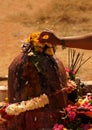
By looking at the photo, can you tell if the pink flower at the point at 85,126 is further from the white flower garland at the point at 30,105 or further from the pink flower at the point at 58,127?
the white flower garland at the point at 30,105

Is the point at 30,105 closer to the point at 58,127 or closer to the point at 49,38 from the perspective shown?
the point at 58,127

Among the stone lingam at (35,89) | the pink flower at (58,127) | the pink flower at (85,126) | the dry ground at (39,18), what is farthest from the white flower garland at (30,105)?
the dry ground at (39,18)

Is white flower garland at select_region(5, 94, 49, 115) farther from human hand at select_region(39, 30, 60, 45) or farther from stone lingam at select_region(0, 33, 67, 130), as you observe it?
human hand at select_region(39, 30, 60, 45)

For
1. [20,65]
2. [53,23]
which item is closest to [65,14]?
[53,23]

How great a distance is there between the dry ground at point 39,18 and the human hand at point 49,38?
7.02 metres

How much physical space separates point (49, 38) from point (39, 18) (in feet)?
31.8

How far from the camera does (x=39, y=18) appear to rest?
15.2 m

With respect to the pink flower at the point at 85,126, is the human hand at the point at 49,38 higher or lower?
higher

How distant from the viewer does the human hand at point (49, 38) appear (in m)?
5.55

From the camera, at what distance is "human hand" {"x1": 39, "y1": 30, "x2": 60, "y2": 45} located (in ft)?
18.2

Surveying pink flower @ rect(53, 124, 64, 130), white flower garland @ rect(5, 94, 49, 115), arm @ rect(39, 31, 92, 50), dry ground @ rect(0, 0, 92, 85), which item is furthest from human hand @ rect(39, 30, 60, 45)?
dry ground @ rect(0, 0, 92, 85)

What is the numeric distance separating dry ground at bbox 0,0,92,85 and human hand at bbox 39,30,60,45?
7.02 meters

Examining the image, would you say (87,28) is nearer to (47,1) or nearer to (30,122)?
(47,1)

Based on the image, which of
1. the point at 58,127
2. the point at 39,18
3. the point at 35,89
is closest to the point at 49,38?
the point at 35,89
